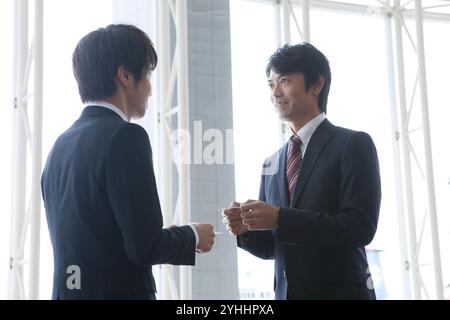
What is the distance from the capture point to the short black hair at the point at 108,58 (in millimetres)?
1967

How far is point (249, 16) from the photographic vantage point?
689 cm

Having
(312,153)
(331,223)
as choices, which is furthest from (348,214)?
(312,153)

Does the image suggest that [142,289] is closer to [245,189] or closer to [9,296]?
[9,296]

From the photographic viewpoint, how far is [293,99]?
8.11ft

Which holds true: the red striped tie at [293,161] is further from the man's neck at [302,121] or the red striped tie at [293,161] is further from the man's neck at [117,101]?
the man's neck at [117,101]

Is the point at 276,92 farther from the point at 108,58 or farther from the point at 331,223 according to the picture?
the point at 108,58

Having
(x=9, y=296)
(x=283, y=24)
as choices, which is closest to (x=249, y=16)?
(x=283, y=24)

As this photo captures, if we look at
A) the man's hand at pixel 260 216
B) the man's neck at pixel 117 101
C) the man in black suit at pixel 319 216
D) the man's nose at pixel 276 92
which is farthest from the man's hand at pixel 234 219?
the man's neck at pixel 117 101

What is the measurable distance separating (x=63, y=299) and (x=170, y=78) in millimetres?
3936

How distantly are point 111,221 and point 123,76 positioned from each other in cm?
41

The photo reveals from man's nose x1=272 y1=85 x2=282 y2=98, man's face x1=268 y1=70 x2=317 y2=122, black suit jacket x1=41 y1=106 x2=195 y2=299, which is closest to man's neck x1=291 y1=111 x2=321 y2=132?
man's face x1=268 y1=70 x2=317 y2=122

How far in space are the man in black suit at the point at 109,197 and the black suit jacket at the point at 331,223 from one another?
35 centimetres

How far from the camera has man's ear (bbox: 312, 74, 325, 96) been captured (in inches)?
98.4

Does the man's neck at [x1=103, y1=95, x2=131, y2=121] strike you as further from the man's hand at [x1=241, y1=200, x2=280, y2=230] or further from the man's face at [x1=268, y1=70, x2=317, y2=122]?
the man's face at [x1=268, y1=70, x2=317, y2=122]
